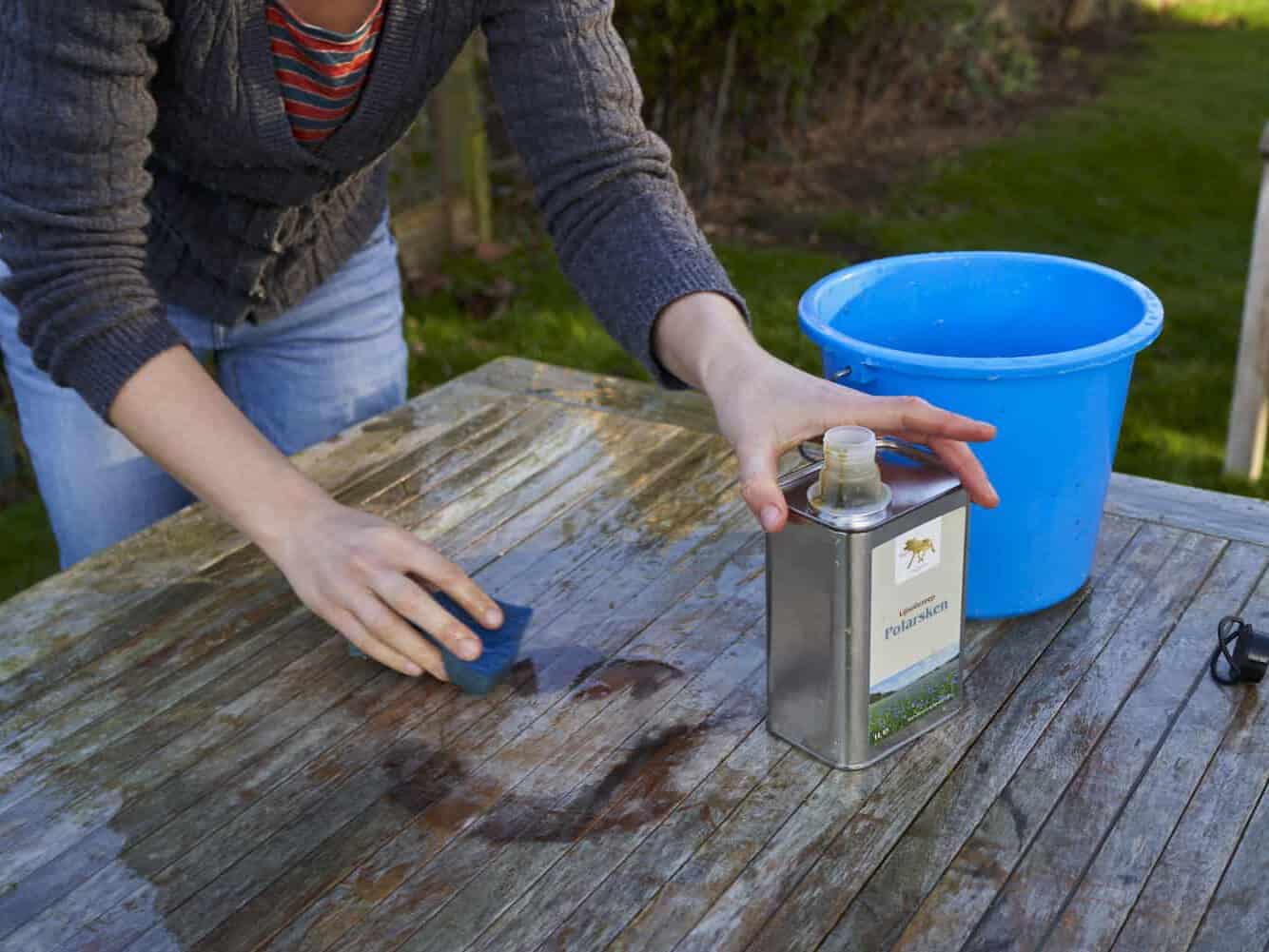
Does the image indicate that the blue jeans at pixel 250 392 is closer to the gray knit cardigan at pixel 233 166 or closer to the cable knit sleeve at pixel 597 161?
the gray knit cardigan at pixel 233 166

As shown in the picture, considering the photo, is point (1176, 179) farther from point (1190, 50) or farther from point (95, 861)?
point (95, 861)

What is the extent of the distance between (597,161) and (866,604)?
24.4 inches

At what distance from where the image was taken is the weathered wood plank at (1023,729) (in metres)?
0.93

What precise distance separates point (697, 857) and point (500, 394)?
3.06 ft

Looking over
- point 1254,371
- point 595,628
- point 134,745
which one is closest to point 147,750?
point 134,745

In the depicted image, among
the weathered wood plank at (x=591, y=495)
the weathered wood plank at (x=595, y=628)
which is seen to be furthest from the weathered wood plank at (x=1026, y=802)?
the weathered wood plank at (x=591, y=495)

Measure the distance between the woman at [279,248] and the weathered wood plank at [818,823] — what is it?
19cm

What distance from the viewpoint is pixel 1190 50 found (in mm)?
7047

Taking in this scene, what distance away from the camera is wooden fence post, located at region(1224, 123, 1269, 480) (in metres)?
2.78

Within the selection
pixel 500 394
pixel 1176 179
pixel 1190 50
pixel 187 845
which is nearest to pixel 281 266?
pixel 500 394

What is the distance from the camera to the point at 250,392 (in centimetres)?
184

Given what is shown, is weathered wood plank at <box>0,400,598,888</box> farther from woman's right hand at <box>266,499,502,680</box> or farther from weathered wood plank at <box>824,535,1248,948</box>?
weathered wood plank at <box>824,535,1248,948</box>

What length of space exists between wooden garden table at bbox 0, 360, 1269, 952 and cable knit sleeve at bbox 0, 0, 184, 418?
265mm

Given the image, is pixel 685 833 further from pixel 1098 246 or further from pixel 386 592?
pixel 1098 246
